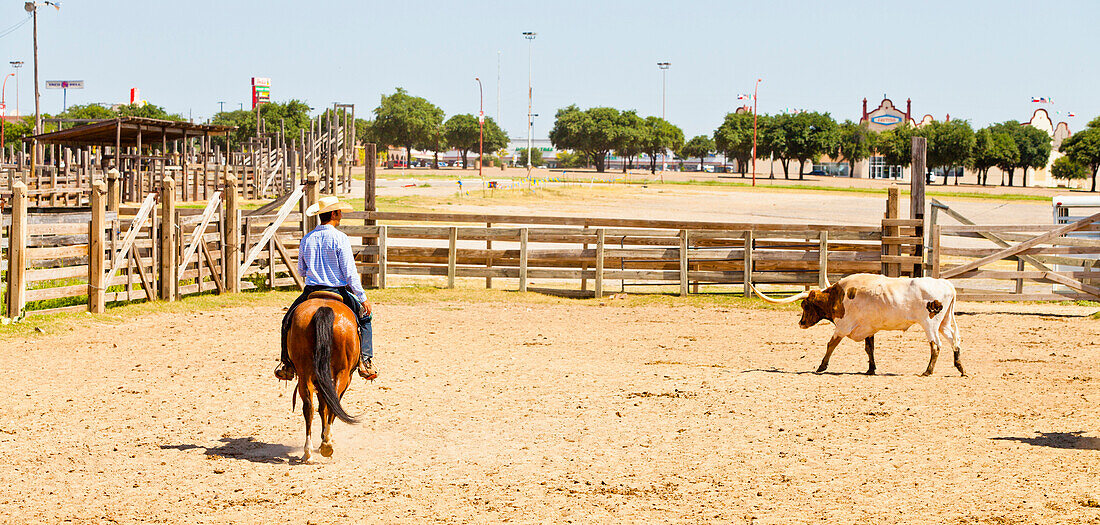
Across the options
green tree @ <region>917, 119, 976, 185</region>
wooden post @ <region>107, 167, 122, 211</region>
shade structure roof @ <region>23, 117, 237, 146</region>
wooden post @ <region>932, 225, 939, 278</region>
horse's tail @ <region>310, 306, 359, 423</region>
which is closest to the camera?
horse's tail @ <region>310, 306, 359, 423</region>

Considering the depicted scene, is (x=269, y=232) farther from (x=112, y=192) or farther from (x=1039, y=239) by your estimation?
(x=1039, y=239)

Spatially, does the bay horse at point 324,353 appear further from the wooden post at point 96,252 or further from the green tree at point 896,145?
the green tree at point 896,145

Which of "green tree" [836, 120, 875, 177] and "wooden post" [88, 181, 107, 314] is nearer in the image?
"wooden post" [88, 181, 107, 314]

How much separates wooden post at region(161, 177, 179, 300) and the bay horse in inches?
373

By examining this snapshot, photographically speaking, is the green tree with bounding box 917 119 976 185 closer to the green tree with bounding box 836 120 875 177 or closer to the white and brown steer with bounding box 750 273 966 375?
the green tree with bounding box 836 120 875 177

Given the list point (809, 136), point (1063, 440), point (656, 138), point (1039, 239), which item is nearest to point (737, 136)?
point (809, 136)

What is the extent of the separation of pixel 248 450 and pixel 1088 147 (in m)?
105

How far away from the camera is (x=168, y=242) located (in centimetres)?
1634

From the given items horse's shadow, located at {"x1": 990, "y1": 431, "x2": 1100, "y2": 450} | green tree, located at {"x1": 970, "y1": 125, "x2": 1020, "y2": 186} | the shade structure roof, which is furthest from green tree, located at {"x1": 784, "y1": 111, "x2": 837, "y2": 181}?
horse's shadow, located at {"x1": 990, "y1": 431, "x2": 1100, "y2": 450}

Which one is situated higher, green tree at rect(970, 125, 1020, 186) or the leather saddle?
green tree at rect(970, 125, 1020, 186)

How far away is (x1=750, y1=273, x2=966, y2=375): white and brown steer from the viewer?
434 inches

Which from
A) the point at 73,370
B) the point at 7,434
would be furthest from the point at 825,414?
the point at 73,370

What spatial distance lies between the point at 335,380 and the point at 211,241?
10983mm

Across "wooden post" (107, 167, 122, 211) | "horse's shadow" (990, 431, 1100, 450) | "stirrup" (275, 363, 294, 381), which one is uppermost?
"wooden post" (107, 167, 122, 211)
